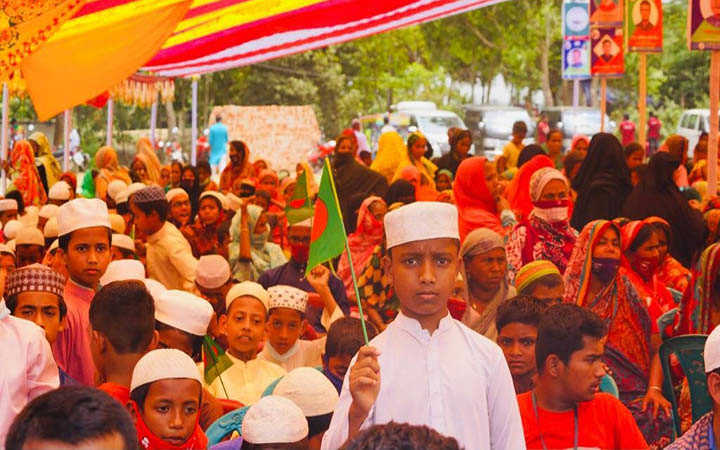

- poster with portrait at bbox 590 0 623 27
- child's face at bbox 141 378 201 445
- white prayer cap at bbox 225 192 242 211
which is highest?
poster with portrait at bbox 590 0 623 27

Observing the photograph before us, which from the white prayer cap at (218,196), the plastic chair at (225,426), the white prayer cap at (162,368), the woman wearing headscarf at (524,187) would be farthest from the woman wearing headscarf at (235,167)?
the white prayer cap at (162,368)

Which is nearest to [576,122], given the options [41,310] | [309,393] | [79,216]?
[79,216]

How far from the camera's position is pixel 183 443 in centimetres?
463

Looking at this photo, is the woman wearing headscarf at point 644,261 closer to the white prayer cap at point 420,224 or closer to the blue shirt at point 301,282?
the blue shirt at point 301,282

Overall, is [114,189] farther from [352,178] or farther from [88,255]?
[88,255]

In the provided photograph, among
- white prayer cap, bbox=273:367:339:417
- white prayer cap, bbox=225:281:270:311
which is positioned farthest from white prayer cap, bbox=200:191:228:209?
white prayer cap, bbox=273:367:339:417

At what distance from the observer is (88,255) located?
6.41 metres

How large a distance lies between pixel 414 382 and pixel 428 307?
→ 227mm

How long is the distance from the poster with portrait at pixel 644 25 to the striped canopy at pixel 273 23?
4540 mm

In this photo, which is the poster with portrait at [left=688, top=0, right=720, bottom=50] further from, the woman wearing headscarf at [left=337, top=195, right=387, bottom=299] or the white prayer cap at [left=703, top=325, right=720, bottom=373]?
the white prayer cap at [left=703, top=325, right=720, bottom=373]

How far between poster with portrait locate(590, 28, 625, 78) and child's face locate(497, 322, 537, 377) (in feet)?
55.6

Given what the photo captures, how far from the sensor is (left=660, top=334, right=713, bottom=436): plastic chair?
5.63 metres

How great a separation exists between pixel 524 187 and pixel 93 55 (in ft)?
13.2

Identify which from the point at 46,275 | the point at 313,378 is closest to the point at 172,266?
the point at 46,275
